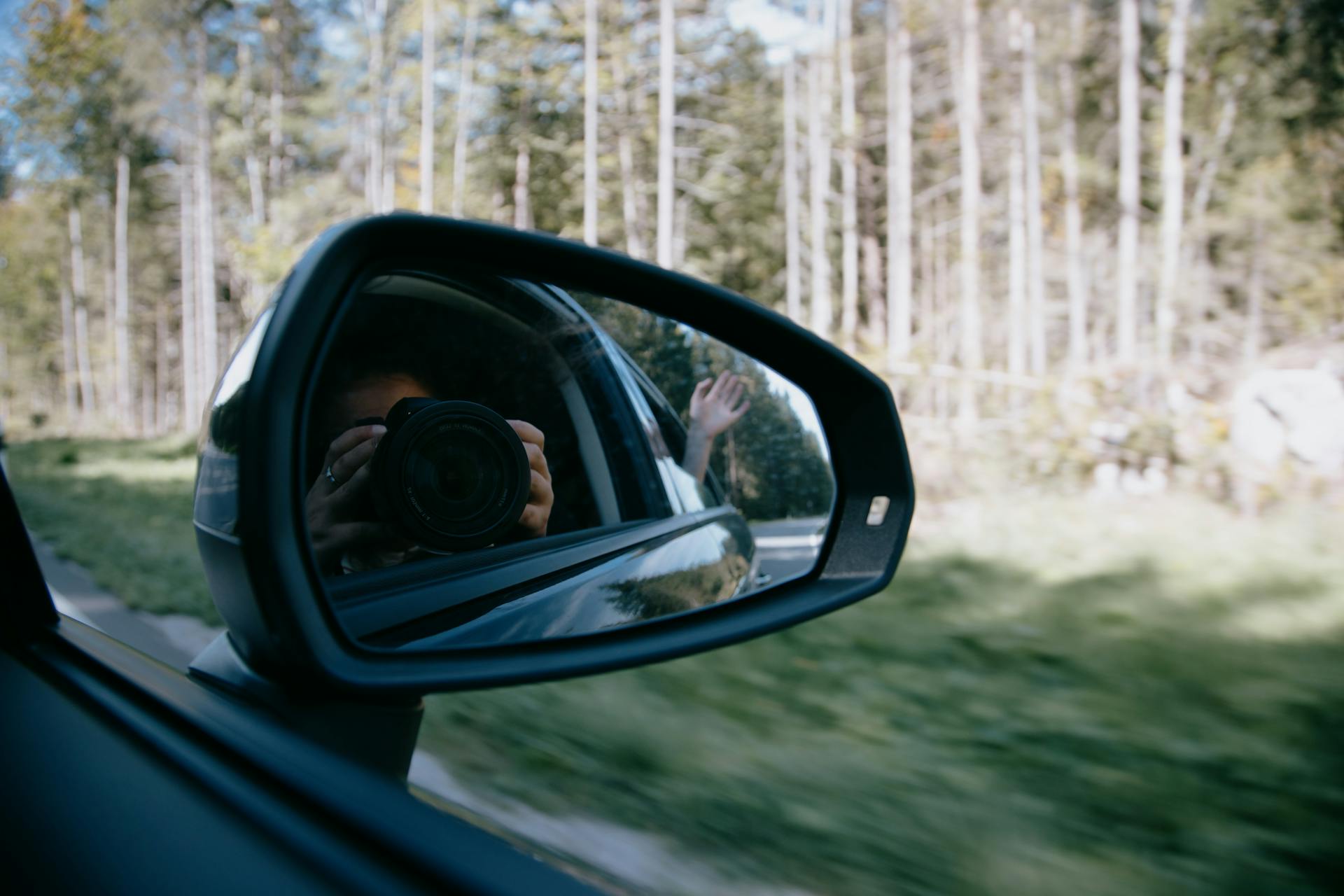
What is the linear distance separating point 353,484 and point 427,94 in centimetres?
3343

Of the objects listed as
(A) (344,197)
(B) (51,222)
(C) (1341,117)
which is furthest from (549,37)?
(B) (51,222)

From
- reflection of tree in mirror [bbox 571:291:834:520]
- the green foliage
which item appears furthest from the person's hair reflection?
the green foliage

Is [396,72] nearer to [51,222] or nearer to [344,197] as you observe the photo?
[344,197]

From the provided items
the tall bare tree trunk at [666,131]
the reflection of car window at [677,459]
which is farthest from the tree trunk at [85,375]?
the reflection of car window at [677,459]

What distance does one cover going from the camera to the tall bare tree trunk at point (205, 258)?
27031mm

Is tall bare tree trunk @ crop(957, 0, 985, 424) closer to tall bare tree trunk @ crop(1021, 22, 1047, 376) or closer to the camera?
tall bare tree trunk @ crop(1021, 22, 1047, 376)

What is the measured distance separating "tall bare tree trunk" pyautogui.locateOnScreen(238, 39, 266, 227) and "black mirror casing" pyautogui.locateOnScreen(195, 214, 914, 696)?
104 feet

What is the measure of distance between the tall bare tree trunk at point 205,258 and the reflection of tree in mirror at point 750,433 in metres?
22.9

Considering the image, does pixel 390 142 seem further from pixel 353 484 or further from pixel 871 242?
pixel 353 484

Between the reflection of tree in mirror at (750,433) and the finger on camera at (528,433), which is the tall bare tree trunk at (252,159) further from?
the finger on camera at (528,433)

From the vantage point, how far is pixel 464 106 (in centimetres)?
3431

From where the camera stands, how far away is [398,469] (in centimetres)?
114

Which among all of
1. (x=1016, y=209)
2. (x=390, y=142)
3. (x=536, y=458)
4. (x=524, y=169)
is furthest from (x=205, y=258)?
(x=536, y=458)

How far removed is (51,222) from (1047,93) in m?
33.3
